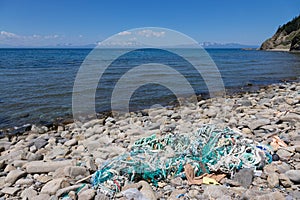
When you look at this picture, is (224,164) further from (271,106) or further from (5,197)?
(271,106)

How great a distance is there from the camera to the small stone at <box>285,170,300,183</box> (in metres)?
2.58

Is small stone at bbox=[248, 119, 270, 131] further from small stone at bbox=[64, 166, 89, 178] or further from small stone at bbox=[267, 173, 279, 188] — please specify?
small stone at bbox=[64, 166, 89, 178]

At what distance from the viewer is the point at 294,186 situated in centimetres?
255

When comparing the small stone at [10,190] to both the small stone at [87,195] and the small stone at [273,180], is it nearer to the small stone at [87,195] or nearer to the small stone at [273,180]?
the small stone at [87,195]

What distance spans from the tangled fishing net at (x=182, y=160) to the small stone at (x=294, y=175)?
12.8 inches

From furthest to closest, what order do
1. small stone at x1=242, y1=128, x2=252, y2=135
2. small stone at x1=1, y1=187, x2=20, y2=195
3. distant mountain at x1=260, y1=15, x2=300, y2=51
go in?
distant mountain at x1=260, y1=15, x2=300, y2=51 → small stone at x1=242, y1=128, x2=252, y2=135 → small stone at x1=1, y1=187, x2=20, y2=195

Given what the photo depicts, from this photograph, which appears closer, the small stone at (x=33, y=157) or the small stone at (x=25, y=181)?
the small stone at (x=25, y=181)

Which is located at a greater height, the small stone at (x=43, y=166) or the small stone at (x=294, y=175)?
the small stone at (x=294, y=175)

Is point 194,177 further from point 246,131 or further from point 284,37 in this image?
point 284,37


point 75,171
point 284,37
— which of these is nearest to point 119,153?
point 75,171

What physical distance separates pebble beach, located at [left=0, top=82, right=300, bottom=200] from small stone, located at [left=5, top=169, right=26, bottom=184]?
1 cm

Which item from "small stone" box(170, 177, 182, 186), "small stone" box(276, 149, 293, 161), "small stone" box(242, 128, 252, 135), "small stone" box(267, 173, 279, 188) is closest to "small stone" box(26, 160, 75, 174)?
"small stone" box(170, 177, 182, 186)

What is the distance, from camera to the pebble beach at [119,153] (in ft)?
8.49

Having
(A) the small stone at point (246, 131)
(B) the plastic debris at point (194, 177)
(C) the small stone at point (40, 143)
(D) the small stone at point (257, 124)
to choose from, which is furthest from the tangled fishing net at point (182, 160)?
(C) the small stone at point (40, 143)
